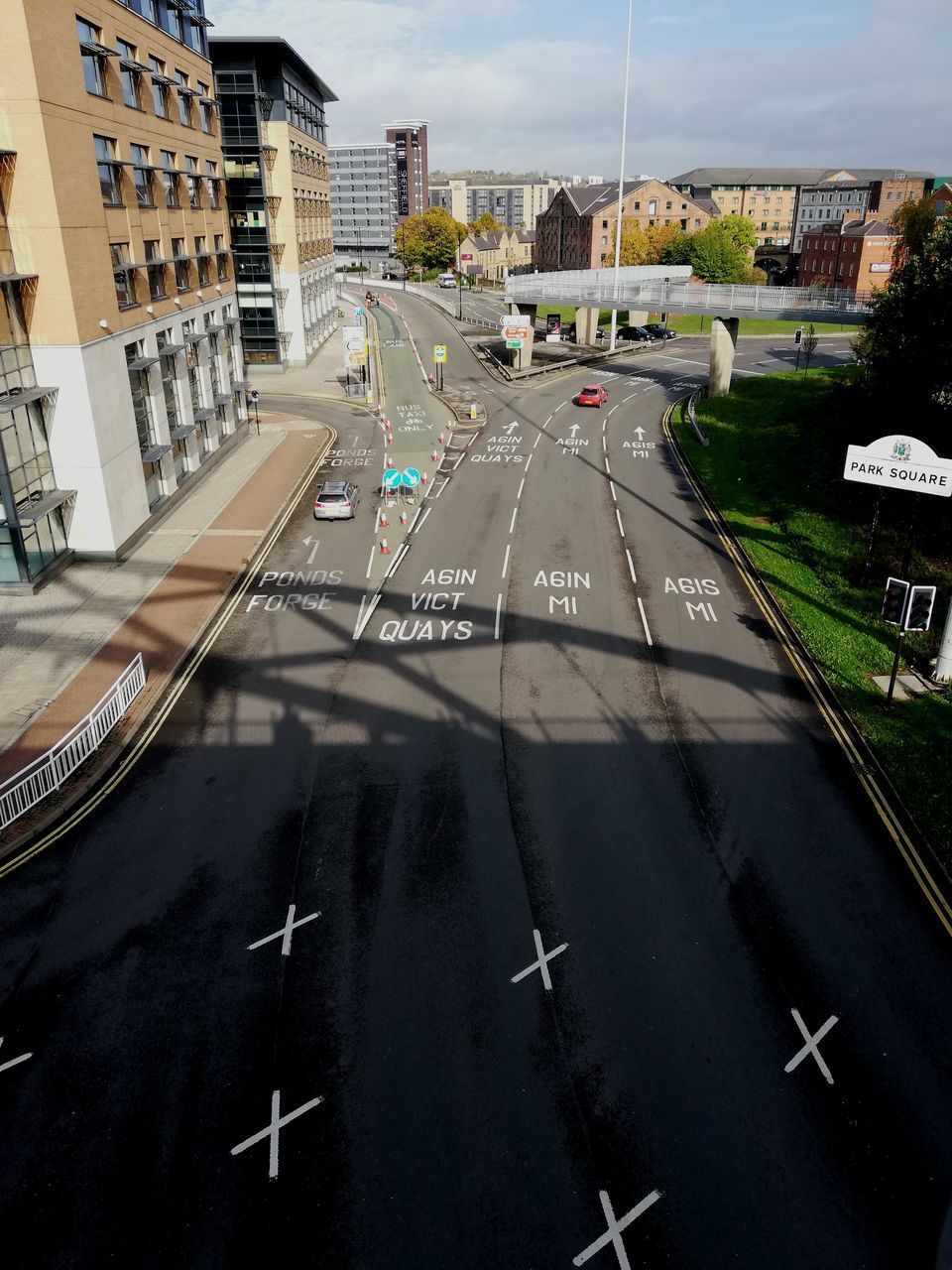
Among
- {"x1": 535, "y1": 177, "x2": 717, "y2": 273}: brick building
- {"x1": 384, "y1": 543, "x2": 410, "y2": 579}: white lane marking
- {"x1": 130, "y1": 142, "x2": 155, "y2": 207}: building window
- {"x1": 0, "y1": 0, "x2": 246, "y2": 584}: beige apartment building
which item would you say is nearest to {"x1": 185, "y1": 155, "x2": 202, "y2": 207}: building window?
{"x1": 0, "y1": 0, "x2": 246, "y2": 584}: beige apartment building

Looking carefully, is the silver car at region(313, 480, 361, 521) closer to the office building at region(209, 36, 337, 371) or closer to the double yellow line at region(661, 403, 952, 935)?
the double yellow line at region(661, 403, 952, 935)

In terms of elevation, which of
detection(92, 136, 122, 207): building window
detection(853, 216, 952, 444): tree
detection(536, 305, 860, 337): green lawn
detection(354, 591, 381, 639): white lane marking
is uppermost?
detection(92, 136, 122, 207): building window

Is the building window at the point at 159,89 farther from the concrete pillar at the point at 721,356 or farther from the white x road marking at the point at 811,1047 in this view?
the white x road marking at the point at 811,1047

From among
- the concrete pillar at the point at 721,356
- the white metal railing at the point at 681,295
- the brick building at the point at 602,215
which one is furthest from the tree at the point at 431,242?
the concrete pillar at the point at 721,356

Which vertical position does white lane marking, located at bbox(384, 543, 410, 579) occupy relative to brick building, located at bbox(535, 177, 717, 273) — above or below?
below

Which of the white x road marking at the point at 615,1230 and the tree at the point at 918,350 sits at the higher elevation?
the tree at the point at 918,350
